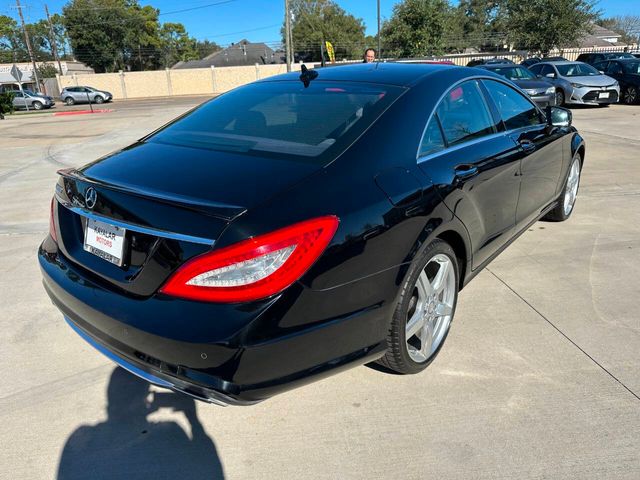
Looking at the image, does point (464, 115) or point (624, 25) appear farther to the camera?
point (624, 25)

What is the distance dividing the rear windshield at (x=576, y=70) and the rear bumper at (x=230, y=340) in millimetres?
16722

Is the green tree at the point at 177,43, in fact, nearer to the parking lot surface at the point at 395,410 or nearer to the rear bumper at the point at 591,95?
the rear bumper at the point at 591,95

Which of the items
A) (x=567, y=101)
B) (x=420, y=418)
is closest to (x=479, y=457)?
(x=420, y=418)

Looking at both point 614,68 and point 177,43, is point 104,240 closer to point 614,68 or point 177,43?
point 614,68

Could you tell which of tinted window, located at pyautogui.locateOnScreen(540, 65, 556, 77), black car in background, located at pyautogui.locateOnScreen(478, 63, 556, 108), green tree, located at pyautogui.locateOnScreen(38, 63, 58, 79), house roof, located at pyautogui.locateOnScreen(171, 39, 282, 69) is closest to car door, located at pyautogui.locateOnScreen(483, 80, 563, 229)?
A: black car in background, located at pyautogui.locateOnScreen(478, 63, 556, 108)

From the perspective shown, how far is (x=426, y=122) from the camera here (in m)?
2.54

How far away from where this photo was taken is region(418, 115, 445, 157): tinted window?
2.48 m

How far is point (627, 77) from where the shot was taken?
16.7m

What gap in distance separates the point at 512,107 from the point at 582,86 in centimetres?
1365

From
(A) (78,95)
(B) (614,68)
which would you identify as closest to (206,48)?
(A) (78,95)

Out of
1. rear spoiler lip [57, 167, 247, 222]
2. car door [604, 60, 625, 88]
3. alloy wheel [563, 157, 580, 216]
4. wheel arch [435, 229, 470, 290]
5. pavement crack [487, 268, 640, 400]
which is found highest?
rear spoiler lip [57, 167, 247, 222]

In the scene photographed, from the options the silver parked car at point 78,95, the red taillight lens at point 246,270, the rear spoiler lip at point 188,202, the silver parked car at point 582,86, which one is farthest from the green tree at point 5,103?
the red taillight lens at point 246,270

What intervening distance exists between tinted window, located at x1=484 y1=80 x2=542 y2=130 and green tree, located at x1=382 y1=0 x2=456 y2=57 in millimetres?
34769

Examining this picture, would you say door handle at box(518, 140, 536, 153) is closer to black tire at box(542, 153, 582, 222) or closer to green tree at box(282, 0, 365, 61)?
black tire at box(542, 153, 582, 222)
